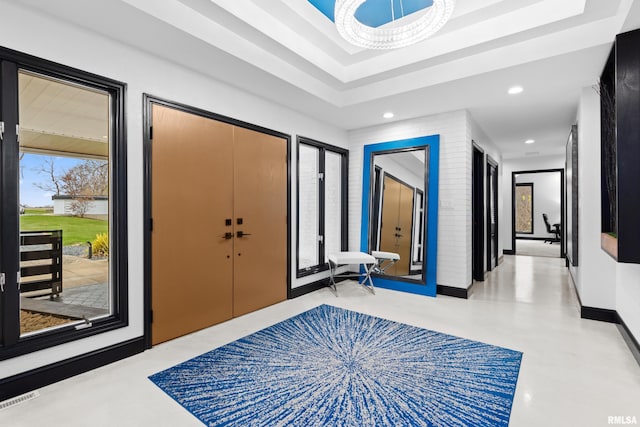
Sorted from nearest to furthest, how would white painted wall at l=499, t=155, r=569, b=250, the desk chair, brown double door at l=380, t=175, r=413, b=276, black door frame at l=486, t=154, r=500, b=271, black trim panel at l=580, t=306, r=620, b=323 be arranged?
black trim panel at l=580, t=306, r=620, b=323 < brown double door at l=380, t=175, r=413, b=276 < black door frame at l=486, t=154, r=500, b=271 < white painted wall at l=499, t=155, r=569, b=250 < the desk chair

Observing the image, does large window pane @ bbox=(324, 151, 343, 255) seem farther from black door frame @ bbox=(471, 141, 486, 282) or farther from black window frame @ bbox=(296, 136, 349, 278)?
black door frame @ bbox=(471, 141, 486, 282)

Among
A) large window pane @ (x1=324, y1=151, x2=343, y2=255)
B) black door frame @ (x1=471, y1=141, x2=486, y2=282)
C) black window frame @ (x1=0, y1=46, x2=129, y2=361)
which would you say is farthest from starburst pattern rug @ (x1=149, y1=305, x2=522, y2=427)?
black door frame @ (x1=471, y1=141, x2=486, y2=282)

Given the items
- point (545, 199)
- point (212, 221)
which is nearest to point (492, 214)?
point (212, 221)

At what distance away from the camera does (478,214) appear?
227 inches

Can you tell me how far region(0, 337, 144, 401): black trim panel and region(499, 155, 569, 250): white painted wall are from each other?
29.4 feet

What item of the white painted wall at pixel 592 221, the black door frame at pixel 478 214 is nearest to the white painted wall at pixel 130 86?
the white painted wall at pixel 592 221

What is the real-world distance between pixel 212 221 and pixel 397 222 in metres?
3.04

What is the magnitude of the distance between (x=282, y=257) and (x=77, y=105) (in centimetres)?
275

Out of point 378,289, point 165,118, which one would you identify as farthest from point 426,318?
point 165,118

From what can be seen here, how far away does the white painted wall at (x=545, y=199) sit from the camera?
12812 millimetres

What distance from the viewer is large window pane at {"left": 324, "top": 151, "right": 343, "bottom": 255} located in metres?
5.44

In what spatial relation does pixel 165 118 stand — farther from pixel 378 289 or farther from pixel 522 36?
pixel 378 289

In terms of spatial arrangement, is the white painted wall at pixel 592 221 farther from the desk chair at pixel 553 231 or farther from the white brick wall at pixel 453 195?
the desk chair at pixel 553 231

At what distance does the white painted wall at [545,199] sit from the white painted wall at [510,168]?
469cm
